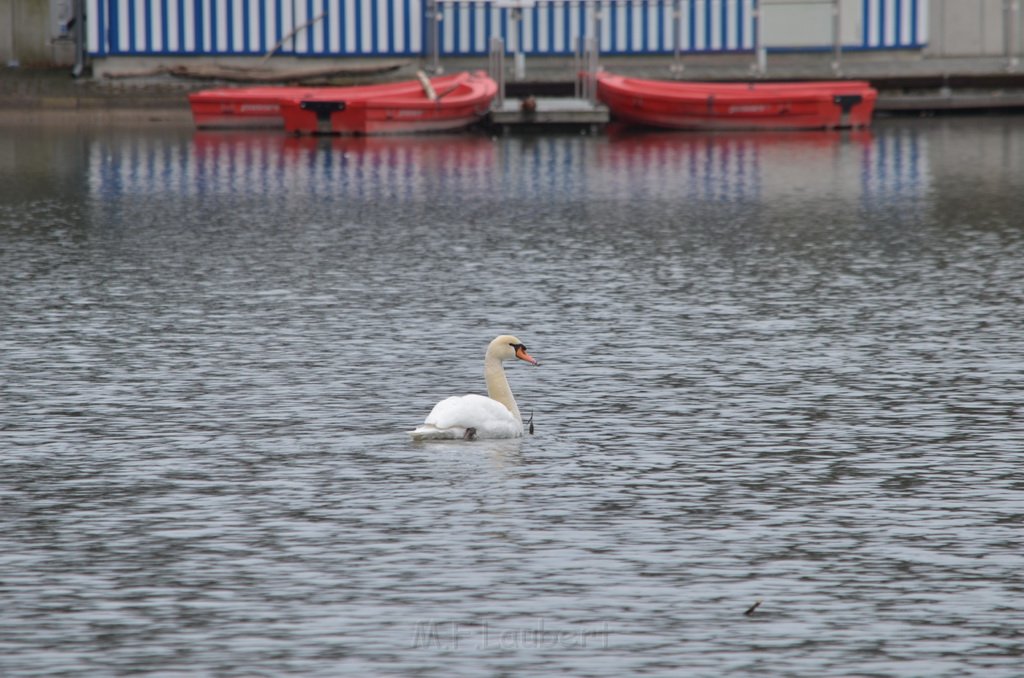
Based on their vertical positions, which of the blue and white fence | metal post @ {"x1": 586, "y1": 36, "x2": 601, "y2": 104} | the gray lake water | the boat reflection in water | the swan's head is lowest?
the gray lake water

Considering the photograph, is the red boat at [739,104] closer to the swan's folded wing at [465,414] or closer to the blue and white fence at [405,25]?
the blue and white fence at [405,25]

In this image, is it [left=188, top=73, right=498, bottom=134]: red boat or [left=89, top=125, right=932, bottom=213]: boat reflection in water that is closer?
[left=89, top=125, right=932, bottom=213]: boat reflection in water

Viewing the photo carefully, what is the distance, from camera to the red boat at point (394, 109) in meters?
53.2

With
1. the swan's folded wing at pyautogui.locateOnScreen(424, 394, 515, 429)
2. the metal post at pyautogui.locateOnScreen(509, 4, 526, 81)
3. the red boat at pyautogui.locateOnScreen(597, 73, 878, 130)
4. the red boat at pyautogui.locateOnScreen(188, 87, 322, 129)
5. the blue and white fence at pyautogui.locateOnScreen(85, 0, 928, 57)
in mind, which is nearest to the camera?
the swan's folded wing at pyautogui.locateOnScreen(424, 394, 515, 429)

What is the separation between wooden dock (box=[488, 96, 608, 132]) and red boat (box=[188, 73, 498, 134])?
0.52 m

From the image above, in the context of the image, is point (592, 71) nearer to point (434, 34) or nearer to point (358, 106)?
point (434, 34)

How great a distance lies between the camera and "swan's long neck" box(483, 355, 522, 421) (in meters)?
15.6

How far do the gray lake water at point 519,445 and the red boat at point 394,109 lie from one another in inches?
776

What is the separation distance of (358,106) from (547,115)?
5.25 meters

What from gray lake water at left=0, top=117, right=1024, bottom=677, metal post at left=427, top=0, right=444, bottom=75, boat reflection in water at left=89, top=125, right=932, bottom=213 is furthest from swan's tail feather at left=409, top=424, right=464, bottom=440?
metal post at left=427, top=0, right=444, bottom=75

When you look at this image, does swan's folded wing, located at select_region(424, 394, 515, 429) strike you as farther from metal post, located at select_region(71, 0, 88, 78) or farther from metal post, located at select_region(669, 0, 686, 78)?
metal post, located at select_region(71, 0, 88, 78)

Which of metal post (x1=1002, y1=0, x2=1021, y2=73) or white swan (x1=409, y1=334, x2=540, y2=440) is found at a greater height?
metal post (x1=1002, y1=0, x2=1021, y2=73)

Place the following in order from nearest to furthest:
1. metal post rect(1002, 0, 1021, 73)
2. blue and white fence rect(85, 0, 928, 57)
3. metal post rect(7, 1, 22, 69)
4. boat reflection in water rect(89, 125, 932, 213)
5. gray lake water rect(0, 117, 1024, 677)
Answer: gray lake water rect(0, 117, 1024, 677) → boat reflection in water rect(89, 125, 932, 213) → blue and white fence rect(85, 0, 928, 57) → metal post rect(1002, 0, 1021, 73) → metal post rect(7, 1, 22, 69)

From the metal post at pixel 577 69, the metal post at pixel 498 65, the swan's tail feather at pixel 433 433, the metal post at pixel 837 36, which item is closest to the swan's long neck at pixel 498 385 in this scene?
the swan's tail feather at pixel 433 433
